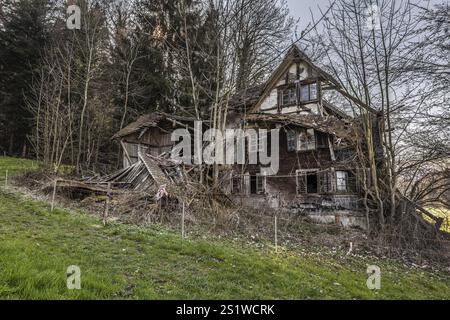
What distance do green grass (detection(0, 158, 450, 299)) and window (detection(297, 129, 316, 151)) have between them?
9196mm

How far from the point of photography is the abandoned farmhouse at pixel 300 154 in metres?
15.3

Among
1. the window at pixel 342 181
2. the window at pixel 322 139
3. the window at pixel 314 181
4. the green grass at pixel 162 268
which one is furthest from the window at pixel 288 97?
the green grass at pixel 162 268

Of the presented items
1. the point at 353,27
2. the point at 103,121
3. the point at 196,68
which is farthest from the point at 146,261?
the point at 103,121

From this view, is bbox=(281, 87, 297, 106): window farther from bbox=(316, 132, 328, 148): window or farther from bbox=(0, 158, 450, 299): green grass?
bbox=(0, 158, 450, 299): green grass

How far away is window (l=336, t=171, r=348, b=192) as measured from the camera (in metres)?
16.5

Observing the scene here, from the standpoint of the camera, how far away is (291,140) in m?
18.4

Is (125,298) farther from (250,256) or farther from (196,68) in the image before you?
(196,68)

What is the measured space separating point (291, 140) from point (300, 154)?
104 cm

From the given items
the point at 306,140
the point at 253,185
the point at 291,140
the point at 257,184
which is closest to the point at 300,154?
the point at 306,140

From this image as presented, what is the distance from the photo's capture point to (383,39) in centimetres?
1259

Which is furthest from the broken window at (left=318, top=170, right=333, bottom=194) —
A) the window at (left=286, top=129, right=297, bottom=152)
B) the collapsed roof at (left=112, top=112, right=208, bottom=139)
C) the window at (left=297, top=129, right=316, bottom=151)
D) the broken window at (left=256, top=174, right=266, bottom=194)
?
the collapsed roof at (left=112, top=112, right=208, bottom=139)

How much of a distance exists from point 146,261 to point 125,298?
73.2 inches

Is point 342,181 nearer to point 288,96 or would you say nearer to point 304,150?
point 304,150
